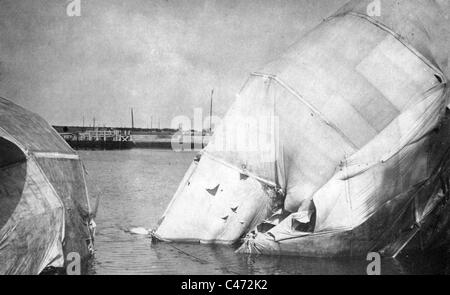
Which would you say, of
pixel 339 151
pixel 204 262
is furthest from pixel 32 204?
pixel 339 151

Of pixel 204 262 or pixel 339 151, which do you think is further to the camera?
pixel 339 151

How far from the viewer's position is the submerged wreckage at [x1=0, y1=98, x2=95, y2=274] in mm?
7723

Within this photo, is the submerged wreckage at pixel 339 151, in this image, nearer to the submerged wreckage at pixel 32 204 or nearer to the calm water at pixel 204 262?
the calm water at pixel 204 262

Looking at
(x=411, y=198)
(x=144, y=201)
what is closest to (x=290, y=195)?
(x=411, y=198)

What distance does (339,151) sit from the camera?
9914 mm

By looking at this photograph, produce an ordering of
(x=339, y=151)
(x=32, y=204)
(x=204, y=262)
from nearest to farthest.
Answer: (x=32, y=204) → (x=204, y=262) → (x=339, y=151)

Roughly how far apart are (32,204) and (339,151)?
19.6ft

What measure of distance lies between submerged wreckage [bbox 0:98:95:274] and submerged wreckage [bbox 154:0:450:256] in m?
2.94

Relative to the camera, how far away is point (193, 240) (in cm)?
1088

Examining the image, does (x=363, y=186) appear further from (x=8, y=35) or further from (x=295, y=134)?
(x=8, y=35)

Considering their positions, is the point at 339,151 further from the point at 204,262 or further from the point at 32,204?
the point at 32,204

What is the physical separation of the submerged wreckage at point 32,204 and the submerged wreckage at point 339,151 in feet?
9.63

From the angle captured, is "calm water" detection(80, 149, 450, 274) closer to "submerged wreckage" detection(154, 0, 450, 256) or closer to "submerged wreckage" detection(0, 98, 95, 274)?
"submerged wreckage" detection(154, 0, 450, 256)

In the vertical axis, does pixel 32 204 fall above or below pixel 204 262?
above
